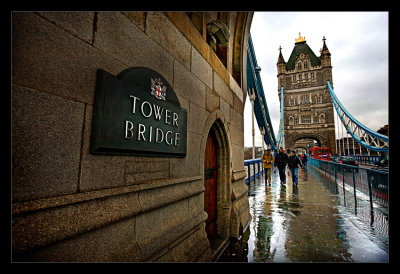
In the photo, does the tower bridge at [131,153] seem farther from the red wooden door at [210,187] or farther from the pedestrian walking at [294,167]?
A: the pedestrian walking at [294,167]

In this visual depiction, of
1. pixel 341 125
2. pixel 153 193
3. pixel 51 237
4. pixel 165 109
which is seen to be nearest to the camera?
pixel 51 237

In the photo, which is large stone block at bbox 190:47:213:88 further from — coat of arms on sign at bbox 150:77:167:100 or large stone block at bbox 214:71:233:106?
coat of arms on sign at bbox 150:77:167:100

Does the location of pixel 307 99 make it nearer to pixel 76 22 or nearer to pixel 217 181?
pixel 217 181

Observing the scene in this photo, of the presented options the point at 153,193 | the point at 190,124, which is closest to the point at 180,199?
the point at 153,193

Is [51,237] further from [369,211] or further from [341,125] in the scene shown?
[341,125]

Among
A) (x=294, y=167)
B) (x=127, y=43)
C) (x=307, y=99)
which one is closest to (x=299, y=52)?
(x=307, y=99)

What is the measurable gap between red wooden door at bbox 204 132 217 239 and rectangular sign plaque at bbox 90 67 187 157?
141cm

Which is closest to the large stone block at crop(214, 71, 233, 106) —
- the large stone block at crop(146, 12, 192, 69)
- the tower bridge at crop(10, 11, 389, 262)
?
the tower bridge at crop(10, 11, 389, 262)

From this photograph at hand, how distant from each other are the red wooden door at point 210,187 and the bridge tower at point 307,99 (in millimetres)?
A: 57230

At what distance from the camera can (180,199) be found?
229cm

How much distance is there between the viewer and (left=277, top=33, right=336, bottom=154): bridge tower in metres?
54.3

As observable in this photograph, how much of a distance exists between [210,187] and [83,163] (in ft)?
8.88

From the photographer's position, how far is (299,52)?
67.2 m

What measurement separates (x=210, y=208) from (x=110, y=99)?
287cm
